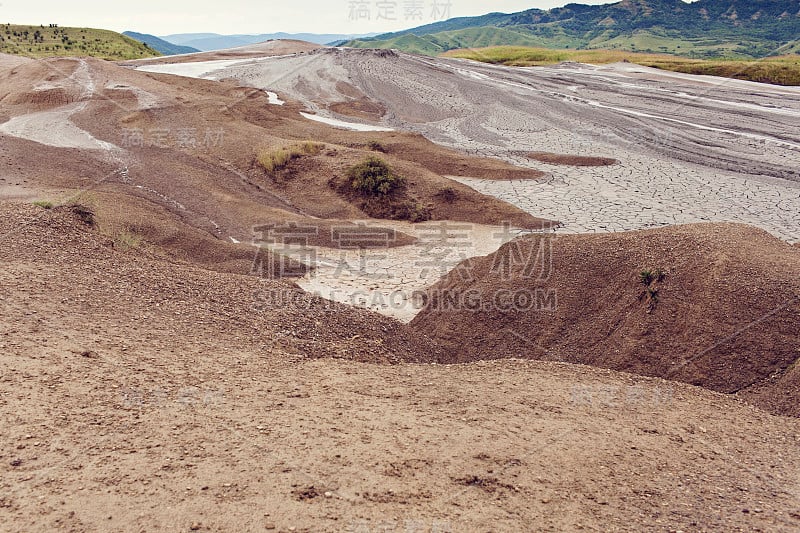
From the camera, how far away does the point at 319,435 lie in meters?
4.97

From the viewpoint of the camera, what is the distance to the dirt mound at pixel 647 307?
23.2ft

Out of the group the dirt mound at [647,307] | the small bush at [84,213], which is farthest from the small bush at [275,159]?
the dirt mound at [647,307]

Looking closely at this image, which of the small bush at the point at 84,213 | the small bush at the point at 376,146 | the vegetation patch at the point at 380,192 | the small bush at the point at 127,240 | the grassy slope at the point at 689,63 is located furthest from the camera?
the grassy slope at the point at 689,63

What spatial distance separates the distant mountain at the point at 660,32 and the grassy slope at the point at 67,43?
49903mm

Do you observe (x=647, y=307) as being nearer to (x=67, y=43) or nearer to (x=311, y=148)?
(x=311, y=148)

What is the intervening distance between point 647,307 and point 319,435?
17.4ft

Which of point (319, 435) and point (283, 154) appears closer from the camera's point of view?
point (319, 435)

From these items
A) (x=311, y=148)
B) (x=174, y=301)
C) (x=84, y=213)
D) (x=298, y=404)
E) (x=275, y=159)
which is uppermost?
(x=311, y=148)

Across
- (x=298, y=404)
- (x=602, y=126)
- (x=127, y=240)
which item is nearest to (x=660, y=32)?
(x=602, y=126)

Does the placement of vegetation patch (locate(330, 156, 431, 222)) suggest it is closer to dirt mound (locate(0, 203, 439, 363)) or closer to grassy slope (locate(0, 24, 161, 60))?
dirt mound (locate(0, 203, 439, 363))

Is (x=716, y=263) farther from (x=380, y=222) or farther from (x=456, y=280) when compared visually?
(x=380, y=222)

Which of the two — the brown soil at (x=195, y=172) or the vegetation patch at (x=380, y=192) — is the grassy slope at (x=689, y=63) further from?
the vegetation patch at (x=380, y=192)

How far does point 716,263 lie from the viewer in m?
8.25

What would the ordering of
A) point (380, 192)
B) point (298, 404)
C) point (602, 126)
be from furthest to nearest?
point (602, 126) → point (380, 192) → point (298, 404)
